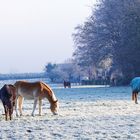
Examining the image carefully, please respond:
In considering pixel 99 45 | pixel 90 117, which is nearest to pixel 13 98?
pixel 90 117

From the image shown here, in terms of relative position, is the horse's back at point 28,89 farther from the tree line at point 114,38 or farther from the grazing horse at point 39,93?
A: the tree line at point 114,38

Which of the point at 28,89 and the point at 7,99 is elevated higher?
the point at 28,89

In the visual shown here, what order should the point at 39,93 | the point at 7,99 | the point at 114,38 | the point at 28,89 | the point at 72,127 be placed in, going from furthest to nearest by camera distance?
the point at 114,38 → the point at 28,89 → the point at 39,93 → the point at 7,99 → the point at 72,127

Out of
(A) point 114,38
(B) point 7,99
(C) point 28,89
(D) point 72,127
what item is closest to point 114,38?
(A) point 114,38

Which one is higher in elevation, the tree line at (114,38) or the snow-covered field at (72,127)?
the tree line at (114,38)

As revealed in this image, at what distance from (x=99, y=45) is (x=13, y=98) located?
51.2m

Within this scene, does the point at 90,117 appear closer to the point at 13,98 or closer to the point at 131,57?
the point at 13,98

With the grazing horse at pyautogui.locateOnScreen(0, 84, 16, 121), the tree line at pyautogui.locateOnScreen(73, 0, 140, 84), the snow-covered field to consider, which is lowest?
the snow-covered field

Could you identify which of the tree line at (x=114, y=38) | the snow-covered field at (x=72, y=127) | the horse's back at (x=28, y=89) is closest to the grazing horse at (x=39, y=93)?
the horse's back at (x=28, y=89)

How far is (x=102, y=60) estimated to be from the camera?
240 feet

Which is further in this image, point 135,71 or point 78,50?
point 78,50

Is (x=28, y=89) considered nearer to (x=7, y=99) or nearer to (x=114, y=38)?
(x=7, y=99)

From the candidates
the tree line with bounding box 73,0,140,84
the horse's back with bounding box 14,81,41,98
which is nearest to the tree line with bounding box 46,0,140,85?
the tree line with bounding box 73,0,140,84

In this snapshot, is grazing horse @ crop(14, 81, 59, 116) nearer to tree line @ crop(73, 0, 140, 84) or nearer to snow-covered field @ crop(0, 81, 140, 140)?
snow-covered field @ crop(0, 81, 140, 140)
